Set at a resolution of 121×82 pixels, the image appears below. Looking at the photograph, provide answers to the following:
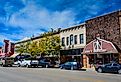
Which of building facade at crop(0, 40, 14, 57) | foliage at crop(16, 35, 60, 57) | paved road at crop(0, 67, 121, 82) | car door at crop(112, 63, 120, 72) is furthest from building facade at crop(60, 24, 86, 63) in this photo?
building facade at crop(0, 40, 14, 57)

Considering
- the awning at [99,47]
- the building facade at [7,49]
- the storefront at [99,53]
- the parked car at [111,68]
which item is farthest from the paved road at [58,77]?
the building facade at [7,49]

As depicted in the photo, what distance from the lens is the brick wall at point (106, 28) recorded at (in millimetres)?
38062

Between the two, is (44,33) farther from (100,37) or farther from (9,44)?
(9,44)

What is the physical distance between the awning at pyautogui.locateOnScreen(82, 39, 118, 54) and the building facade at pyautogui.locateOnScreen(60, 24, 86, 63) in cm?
258

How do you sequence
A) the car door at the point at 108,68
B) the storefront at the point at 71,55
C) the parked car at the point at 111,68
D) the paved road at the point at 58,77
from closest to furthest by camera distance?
the paved road at the point at 58,77
the parked car at the point at 111,68
the car door at the point at 108,68
the storefront at the point at 71,55

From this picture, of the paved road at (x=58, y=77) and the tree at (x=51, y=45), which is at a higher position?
the tree at (x=51, y=45)

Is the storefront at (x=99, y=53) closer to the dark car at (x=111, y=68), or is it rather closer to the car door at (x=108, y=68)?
the dark car at (x=111, y=68)

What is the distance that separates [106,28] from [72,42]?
31.2ft

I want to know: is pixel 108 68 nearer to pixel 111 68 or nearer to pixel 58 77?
pixel 111 68

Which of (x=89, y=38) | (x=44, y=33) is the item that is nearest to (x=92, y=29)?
(x=89, y=38)

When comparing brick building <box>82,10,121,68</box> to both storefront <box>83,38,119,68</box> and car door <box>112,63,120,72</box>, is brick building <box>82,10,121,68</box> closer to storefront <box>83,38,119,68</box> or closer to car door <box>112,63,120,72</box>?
storefront <box>83,38,119,68</box>

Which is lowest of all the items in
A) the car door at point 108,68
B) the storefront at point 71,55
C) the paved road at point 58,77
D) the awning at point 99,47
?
the paved road at point 58,77

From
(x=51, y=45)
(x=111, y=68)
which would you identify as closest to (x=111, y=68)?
(x=111, y=68)

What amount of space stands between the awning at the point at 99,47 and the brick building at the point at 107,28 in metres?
0.69
